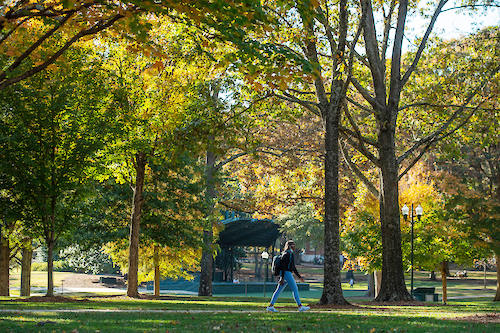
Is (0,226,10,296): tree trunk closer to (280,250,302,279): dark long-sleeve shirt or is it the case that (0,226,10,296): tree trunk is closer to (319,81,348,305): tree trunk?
(319,81,348,305): tree trunk

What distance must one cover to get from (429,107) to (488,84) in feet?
7.29

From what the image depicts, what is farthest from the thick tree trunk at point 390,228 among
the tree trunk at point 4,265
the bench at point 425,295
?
the tree trunk at point 4,265

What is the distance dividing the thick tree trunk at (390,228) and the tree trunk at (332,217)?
2379 millimetres

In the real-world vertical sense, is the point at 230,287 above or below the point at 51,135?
below

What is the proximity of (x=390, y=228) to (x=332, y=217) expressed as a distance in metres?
3.00

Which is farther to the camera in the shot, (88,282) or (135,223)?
(88,282)

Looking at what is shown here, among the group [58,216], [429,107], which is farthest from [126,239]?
[429,107]

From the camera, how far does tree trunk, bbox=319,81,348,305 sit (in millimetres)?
15070

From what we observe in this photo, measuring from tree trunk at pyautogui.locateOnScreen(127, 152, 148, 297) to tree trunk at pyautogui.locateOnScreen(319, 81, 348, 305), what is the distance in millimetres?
7896

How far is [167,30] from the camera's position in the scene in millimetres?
19438

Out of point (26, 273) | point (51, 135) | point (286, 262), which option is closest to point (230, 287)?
point (26, 273)

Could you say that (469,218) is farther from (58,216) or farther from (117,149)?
(58,216)

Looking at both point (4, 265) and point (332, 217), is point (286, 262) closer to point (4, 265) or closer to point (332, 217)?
point (332, 217)

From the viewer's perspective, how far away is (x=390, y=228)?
56.3ft
